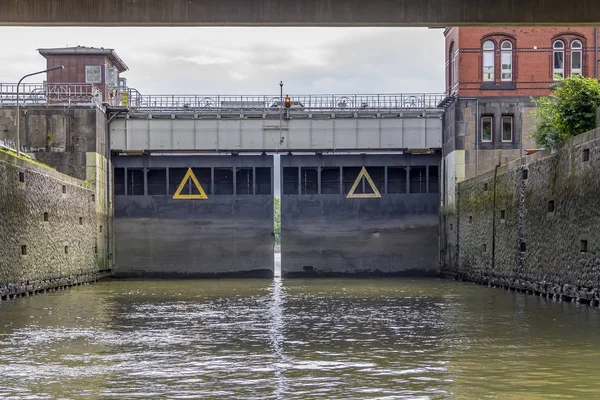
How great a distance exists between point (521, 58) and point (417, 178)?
10.4 meters

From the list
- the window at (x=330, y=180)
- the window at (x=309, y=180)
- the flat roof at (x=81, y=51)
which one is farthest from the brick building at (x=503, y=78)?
the flat roof at (x=81, y=51)

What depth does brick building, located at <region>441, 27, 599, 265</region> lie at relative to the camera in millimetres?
56188

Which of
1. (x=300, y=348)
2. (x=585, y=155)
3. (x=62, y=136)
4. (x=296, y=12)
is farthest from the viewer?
(x=62, y=136)

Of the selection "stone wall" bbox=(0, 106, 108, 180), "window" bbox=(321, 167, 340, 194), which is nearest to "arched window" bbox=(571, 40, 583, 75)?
"window" bbox=(321, 167, 340, 194)

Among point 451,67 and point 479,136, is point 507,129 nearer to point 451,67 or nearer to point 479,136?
point 479,136

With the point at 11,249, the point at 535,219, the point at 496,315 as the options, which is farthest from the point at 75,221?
the point at 496,315

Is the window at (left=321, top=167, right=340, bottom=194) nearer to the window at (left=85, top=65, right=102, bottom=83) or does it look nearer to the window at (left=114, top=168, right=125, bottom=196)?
the window at (left=114, top=168, right=125, bottom=196)

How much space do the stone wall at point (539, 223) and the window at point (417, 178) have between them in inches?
274

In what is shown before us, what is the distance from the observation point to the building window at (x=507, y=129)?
5653 cm

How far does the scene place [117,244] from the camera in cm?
6069

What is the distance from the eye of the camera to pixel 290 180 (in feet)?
204

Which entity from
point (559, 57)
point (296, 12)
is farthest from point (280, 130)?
point (296, 12)

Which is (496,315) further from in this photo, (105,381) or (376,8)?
(105,381)

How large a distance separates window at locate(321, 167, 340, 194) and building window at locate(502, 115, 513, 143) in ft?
35.6
